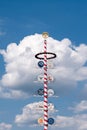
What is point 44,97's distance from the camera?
5622 cm

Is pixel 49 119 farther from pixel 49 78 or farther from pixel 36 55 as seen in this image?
pixel 36 55

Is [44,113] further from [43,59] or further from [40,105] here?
[43,59]

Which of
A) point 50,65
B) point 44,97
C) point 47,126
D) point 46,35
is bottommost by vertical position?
point 47,126

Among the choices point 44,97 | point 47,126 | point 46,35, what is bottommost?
point 47,126

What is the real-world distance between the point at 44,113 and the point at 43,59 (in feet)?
28.4

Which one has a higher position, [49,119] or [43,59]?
[43,59]

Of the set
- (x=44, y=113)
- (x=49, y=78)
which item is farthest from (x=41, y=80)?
(x=44, y=113)

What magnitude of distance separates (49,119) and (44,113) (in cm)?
119

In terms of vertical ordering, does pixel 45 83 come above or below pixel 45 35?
below

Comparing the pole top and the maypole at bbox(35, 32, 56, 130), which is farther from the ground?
the pole top

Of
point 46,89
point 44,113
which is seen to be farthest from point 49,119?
point 46,89

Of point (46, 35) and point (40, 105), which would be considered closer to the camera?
point (40, 105)

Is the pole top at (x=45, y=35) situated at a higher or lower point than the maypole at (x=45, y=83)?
higher

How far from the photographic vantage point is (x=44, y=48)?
5925cm
